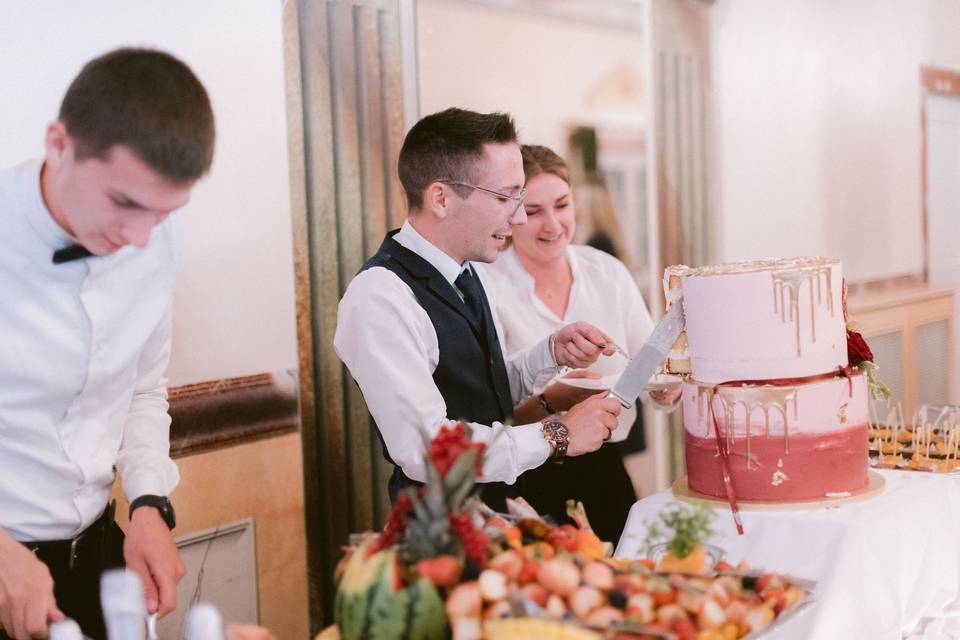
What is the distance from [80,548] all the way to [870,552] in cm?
150

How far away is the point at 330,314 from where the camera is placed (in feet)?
9.77

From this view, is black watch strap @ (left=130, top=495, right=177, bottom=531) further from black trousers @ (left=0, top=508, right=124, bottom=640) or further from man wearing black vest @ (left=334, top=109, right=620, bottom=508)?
man wearing black vest @ (left=334, top=109, right=620, bottom=508)

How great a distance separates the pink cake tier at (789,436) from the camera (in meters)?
1.94

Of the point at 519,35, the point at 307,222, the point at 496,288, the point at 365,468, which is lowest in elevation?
the point at 365,468

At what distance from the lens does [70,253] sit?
64.3 inches

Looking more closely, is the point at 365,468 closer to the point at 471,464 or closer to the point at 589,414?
the point at 589,414

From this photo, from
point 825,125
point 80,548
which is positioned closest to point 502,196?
point 80,548

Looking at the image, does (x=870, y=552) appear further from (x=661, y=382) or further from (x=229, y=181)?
(x=229, y=181)

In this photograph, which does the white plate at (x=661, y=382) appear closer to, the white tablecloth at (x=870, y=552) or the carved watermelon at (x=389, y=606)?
the white tablecloth at (x=870, y=552)

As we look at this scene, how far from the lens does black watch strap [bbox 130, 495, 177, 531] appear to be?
1.74 metres

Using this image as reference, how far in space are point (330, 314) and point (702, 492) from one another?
1.36 m

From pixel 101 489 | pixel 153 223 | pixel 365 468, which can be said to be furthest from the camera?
pixel 365 468

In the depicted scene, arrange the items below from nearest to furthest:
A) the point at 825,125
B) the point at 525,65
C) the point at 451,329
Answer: the point at 451,329
the point at 525,65
the point at 825,125

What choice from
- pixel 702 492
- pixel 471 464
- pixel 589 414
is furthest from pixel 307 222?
pixel 471 464
